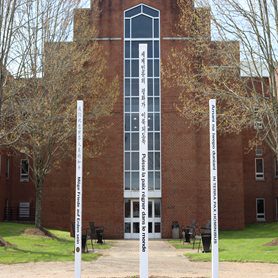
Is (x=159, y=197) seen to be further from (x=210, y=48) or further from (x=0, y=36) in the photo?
(x=0, y=36)

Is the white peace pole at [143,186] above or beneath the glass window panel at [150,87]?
beneath

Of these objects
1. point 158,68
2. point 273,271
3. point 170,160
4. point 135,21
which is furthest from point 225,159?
point 273,271

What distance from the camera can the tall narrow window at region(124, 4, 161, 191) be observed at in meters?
32.9

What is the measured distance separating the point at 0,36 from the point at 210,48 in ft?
30.2

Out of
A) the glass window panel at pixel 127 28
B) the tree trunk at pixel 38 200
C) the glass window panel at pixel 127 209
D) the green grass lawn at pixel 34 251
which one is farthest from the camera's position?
the glass window panel at pixel 127 28

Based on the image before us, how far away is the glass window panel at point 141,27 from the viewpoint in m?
34.0

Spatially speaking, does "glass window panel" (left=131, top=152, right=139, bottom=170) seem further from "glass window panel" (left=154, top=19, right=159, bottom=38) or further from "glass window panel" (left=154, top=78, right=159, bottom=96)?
"glass window panel" (left=154, top=19, right=159, bottom=38)

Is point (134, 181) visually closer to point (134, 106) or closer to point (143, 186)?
point (134, 106)

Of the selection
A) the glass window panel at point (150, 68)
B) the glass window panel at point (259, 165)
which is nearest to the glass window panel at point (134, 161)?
the glass window panel at point (150, 68)

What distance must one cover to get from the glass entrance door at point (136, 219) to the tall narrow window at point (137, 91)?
0.94 m

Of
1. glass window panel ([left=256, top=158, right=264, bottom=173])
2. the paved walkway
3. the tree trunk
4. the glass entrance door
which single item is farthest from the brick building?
the paved walkway

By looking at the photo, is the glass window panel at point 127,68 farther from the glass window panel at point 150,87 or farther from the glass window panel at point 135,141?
the glass window panel at point 135,141

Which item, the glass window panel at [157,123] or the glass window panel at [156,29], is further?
the glass window panel at [156,29]

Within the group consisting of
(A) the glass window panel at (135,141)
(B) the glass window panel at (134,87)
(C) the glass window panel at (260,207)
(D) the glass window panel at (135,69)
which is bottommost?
(C) the glass window panel at (260,207)
